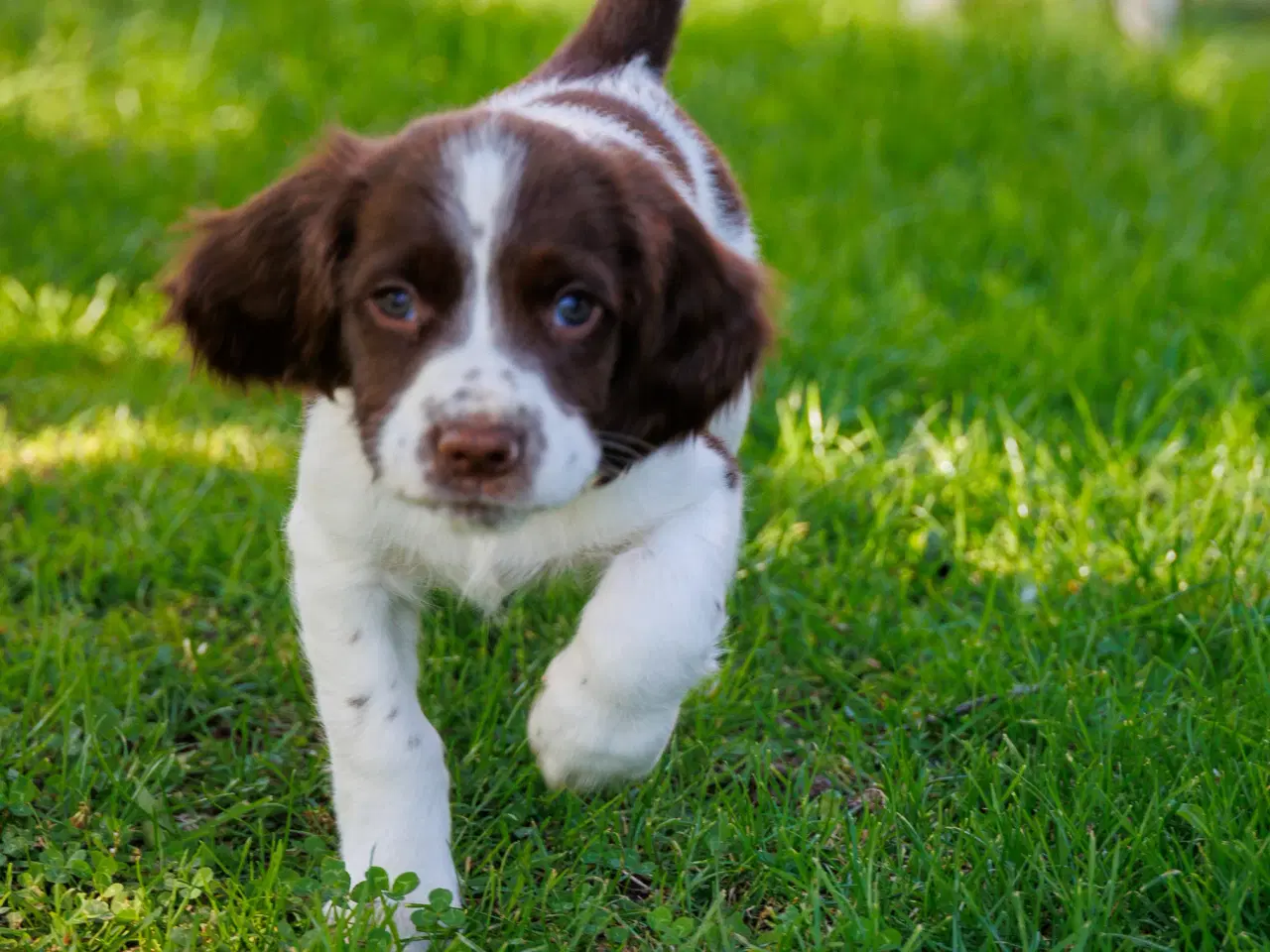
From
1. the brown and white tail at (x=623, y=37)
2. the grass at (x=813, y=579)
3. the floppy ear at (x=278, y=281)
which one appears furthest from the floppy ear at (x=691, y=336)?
the brown and white tail at (x=623, y=37)

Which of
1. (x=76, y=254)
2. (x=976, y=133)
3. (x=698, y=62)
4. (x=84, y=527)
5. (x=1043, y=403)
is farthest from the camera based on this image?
(x=698, y=62)

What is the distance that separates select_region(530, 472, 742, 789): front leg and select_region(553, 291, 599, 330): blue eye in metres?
0.42

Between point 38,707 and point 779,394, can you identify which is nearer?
point 38,707

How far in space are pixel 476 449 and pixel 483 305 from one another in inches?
8.8

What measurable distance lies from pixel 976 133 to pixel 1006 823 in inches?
172

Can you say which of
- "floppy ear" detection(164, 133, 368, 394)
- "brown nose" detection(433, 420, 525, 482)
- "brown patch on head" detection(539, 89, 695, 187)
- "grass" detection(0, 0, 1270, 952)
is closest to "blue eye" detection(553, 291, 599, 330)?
"brown nose" detection(433, 420, 525, 482)

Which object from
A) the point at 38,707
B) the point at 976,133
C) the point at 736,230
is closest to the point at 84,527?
the point at 38,707

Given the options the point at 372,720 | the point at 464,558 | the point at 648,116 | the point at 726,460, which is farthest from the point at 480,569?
the point at 648,116

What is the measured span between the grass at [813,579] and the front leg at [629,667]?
18 cm

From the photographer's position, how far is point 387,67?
21.3ft

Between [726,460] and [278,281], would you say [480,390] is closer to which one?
[278,281]

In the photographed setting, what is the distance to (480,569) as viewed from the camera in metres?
2.61

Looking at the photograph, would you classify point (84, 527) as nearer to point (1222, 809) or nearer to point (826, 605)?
point (826, 605)

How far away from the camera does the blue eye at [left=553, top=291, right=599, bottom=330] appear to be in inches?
89.3
